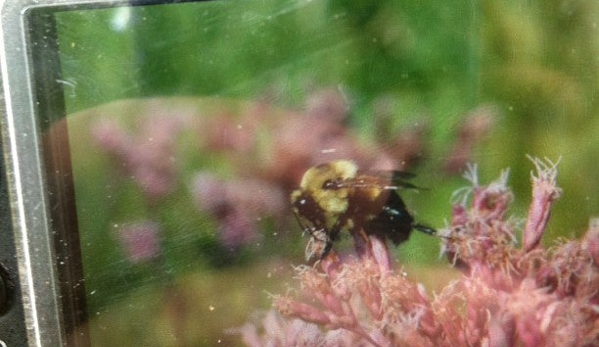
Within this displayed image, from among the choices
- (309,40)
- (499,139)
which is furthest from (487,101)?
(309,40)

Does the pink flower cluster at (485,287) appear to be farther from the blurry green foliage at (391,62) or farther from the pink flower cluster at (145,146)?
the pink flower cluster at (145,146)

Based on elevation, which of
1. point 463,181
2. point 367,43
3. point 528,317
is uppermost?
point 367,43

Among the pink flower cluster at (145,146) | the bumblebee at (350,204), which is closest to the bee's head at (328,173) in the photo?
the bumblebee at (350,204)

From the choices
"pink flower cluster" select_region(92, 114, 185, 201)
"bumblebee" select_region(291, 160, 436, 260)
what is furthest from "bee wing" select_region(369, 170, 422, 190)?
"pink flower cluster" select_region(92, 114, 185, 201)

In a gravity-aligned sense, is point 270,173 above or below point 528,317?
above

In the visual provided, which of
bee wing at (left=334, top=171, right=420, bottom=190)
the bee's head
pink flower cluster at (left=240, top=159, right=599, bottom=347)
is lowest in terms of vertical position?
pink flower cluster at (left=240, top=159, right=599, bottom=347)

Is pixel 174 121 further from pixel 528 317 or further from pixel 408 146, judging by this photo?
pixel 528 317

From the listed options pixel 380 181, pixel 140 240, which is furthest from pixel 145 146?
pixel 380 181

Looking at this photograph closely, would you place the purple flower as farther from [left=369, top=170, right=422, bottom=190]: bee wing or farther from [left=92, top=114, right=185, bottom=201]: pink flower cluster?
[left=369, top=170, right=422, bottom=190]: bee wing
